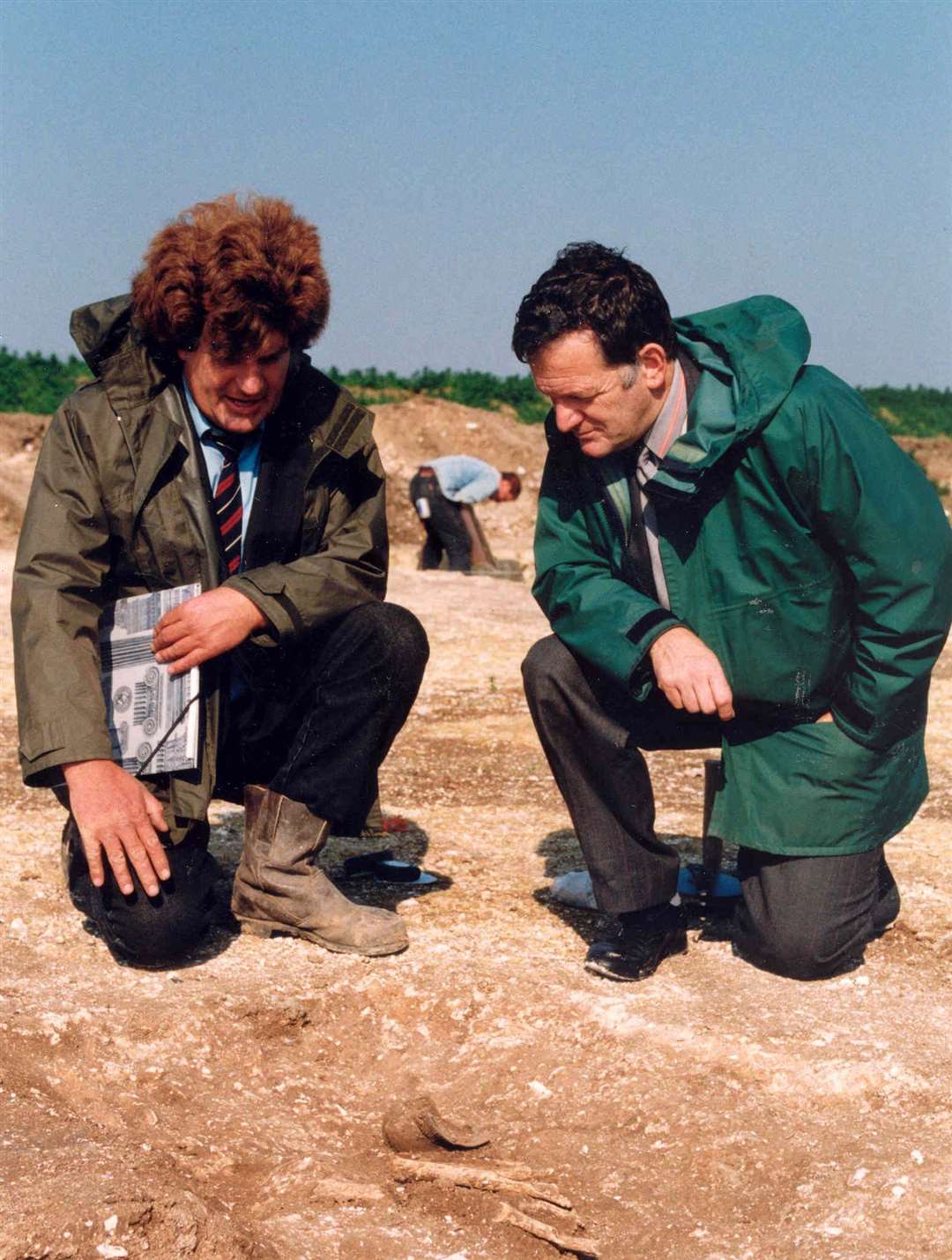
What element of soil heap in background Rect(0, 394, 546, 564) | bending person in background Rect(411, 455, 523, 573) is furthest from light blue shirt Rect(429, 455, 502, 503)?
soil heap in background Rect(0, 394, 546, 564)

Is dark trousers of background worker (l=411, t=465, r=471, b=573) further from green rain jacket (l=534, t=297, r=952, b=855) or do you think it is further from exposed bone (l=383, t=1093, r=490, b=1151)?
exposed bone (l=383, t=1093, r=490, b=1151)

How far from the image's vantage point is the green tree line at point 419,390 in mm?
23000

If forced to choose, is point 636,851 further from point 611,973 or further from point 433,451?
point 433,451

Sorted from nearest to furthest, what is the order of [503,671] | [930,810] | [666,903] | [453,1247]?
[453,1247] < [666,903] < [930,810] < [503,671]

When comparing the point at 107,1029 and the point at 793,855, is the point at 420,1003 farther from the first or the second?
the point at 793,855

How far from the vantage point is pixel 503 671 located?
7828 mm

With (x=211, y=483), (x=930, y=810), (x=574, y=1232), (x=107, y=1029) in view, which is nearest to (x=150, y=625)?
(x=211, y=483)

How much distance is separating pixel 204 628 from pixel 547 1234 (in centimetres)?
153

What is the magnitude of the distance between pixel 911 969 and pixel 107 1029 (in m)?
1.98

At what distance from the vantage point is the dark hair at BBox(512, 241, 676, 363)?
3162 mm

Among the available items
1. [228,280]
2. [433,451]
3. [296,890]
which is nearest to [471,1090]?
[296,890]

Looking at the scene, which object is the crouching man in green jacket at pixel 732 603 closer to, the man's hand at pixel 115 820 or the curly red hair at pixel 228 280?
the curly red hair at pixel 228 280

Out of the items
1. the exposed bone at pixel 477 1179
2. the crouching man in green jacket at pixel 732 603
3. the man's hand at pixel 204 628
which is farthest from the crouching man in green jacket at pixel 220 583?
the exposed bone at pixel 477 1179

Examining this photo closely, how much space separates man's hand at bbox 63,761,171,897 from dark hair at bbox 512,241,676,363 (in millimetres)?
1349
